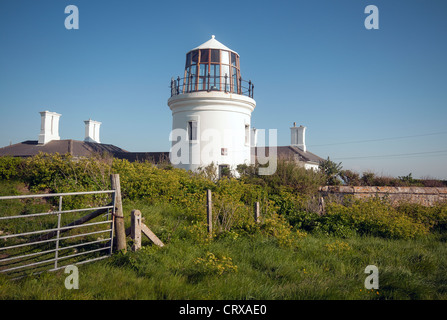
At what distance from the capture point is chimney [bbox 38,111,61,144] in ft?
90.7

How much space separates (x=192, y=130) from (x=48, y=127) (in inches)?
639

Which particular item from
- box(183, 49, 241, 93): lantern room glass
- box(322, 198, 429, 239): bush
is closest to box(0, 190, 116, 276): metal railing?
box(322, 198, 429, 239): bush

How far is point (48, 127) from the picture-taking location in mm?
28016

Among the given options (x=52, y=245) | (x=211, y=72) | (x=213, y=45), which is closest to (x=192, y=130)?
(x=211, y=72)

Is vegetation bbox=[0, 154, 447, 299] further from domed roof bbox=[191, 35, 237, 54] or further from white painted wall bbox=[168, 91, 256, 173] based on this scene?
domed roof bbox=[191, 35, 237, 54]

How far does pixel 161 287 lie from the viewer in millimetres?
4867

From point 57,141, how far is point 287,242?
26.3m

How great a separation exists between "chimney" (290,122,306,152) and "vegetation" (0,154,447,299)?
18.2 m

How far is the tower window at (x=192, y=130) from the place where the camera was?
1948cm

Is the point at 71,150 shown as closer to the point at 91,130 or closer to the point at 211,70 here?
the point at 91,130

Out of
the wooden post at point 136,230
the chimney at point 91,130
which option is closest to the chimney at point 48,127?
the chimney at point 91,130

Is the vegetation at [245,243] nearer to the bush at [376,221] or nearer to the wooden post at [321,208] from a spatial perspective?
the bush at [376,221]

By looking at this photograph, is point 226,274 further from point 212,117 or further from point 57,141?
point 57,141

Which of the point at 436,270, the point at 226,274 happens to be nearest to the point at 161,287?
the point at 226,274
